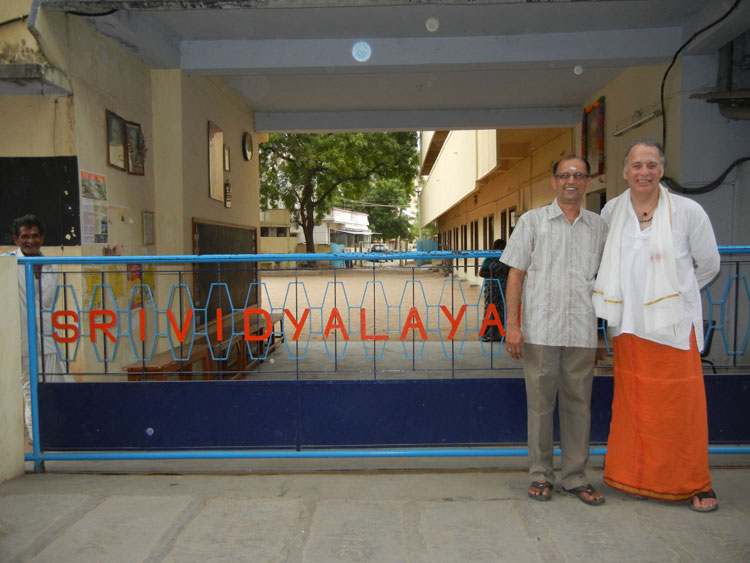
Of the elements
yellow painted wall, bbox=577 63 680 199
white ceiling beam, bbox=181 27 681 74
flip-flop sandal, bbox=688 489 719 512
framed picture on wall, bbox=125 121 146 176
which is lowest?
flip-flop sandal, bbox=688 489 719 512

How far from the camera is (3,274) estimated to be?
11.1ft

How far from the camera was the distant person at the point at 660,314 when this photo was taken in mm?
2801

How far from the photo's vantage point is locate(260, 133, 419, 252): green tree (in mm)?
20172

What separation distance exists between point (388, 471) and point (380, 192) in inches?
2141

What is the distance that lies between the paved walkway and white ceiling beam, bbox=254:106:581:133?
7114mm

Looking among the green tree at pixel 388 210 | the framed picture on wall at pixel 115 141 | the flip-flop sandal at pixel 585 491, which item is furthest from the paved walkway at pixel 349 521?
the green tree at pixel 388 210

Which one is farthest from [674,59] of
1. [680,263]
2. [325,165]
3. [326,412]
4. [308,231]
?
[308,231]

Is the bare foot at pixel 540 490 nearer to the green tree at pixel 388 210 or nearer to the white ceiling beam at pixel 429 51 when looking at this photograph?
the white ceiling beam at pixel 429 51

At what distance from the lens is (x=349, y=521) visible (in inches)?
111

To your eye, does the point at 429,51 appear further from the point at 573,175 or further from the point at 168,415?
the point at 168,415

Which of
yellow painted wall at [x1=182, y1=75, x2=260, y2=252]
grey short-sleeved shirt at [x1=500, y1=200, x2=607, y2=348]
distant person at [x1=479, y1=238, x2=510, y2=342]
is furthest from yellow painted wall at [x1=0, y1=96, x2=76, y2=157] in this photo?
grey short-sleeved shirt at [x1=500, y1=200, x2=607, y2=348]

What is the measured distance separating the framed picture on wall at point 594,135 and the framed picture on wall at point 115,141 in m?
6.62

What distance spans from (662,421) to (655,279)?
0.73 meters

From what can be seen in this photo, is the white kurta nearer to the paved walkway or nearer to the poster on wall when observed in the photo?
the paved walkway
